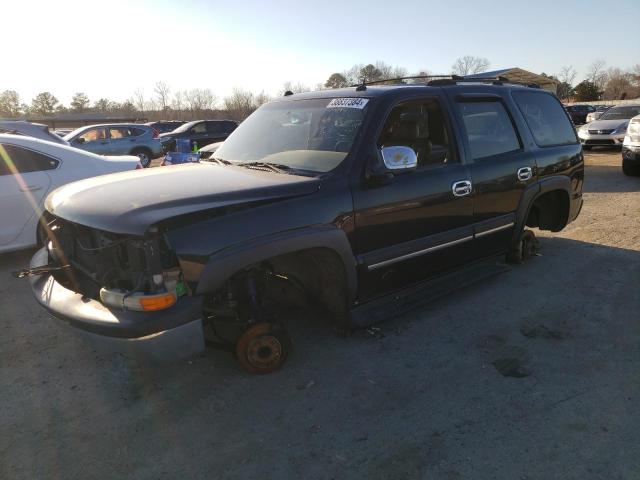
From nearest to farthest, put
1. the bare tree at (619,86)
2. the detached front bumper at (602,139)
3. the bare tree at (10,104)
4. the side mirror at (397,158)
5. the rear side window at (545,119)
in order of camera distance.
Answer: the side mirror at (397,158), the rear side window at (545,119), the detached front bumper at (602,139), the bare tree at (10,104), the bare tree at (619,86)

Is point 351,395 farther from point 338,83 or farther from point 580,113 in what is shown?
point 580,113

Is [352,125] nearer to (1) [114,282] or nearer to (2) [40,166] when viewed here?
(1) [114,282]

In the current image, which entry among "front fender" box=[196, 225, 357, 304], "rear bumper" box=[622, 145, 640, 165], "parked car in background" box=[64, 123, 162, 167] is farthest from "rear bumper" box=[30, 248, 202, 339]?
"parked car in background" box=[64, 123, 162, 167]

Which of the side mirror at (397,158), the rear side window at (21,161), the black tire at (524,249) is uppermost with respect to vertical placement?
the side mirror at (397,158)

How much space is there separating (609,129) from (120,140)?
1672cm

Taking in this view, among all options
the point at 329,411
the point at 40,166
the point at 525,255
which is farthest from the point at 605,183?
the point at 40,166

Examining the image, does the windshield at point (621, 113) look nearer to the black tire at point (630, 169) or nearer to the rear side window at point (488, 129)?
the black tire at point (630, 169)

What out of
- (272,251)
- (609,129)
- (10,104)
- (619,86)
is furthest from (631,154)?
(619,86)

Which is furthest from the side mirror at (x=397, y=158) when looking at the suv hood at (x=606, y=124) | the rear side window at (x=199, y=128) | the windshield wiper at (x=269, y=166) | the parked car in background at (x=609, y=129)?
the rear side window at (x=199, y=128)

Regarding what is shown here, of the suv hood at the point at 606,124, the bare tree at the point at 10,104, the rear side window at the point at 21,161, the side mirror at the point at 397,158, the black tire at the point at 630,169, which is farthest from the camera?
the bare tree at the point at 10,104

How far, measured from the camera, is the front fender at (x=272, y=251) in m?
2.58

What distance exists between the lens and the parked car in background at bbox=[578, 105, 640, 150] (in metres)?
15.1

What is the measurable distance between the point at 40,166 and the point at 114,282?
3812 millimetres

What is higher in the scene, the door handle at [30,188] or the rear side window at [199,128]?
the rear side window at [199,128]
